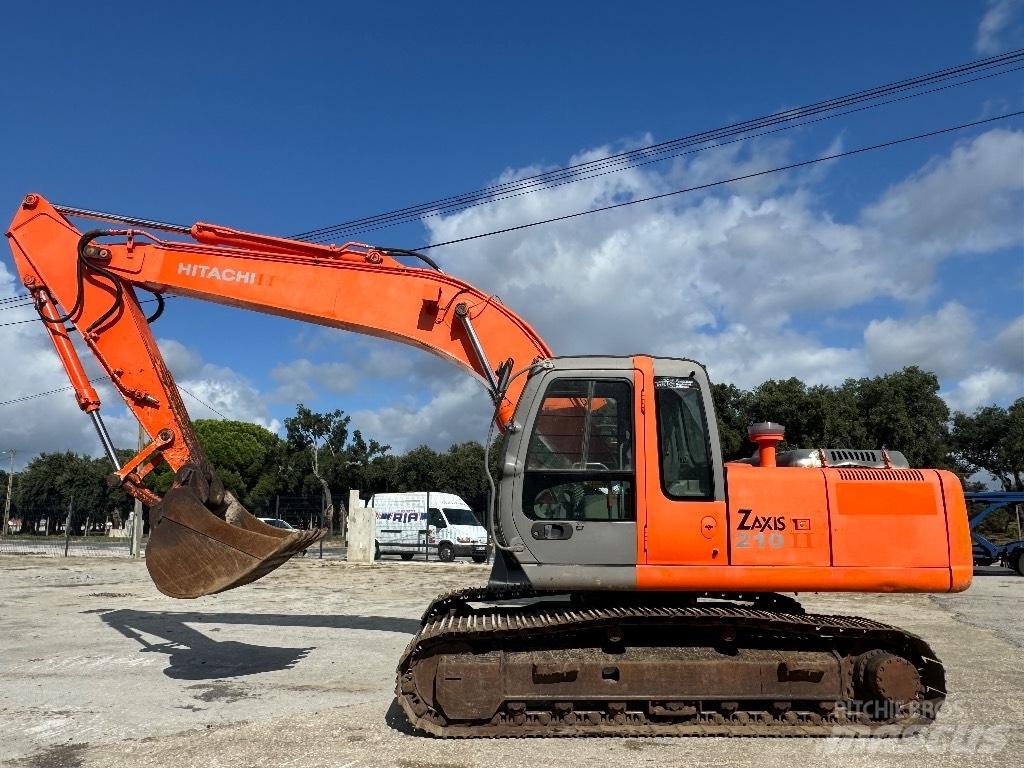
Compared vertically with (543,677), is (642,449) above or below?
above

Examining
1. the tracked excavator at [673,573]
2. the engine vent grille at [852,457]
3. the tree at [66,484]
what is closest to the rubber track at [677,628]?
the tracked excavator at [673,573]

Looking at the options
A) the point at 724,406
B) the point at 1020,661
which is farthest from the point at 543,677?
the point at 724,406

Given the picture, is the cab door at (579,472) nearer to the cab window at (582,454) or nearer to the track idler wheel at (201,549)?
the cab window at (582,454)

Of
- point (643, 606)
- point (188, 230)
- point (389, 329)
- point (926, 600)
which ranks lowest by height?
point (926, 600)

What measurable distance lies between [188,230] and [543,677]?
573cm

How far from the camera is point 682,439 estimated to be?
5.75 m

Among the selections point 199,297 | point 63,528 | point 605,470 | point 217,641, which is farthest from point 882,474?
point 63,528

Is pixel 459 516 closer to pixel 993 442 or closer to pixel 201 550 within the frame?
pixel 201 550

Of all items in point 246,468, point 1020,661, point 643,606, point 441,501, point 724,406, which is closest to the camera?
point 643,606

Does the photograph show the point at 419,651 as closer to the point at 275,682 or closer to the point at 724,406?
the point at 275,682

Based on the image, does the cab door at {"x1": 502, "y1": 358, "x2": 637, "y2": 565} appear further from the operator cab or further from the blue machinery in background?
the blue machinery in background

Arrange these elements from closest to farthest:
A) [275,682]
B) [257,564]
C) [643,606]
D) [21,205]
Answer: [643,606] → [257,564] → [275,682] → [21,205]

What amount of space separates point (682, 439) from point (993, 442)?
52465mm

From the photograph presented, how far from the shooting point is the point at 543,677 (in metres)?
5.40
